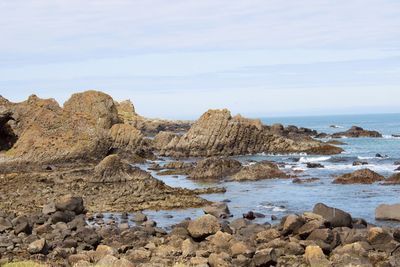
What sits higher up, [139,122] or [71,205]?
[139,122]

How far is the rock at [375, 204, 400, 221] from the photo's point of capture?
1217 inches

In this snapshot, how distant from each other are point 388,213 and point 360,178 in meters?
17.0

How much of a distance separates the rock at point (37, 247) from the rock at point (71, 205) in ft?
28.5

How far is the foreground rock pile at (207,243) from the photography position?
22000 millimetres

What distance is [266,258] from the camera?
21625mm

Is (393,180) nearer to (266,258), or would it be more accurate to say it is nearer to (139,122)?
(266,258)

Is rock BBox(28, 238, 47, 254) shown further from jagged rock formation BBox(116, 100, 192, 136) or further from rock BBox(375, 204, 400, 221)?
jagged rock formation BBox(116, 100, 192, 136)

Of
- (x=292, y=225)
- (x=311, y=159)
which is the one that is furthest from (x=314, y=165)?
(x=292, y=225)

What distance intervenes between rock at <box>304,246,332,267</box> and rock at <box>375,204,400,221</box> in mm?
10081

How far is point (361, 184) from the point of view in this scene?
153ft

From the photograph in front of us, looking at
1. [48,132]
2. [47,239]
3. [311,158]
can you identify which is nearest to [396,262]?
[47,239]

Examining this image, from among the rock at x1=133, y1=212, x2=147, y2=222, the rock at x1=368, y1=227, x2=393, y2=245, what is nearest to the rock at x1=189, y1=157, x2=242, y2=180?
the rock at x1=133, y1=212, x2=147, y2=222

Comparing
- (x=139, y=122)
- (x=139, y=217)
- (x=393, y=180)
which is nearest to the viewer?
(x=139, y=217)

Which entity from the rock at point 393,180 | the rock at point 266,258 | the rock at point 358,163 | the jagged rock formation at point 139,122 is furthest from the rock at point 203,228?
the jagged rock formation at point 139,122
